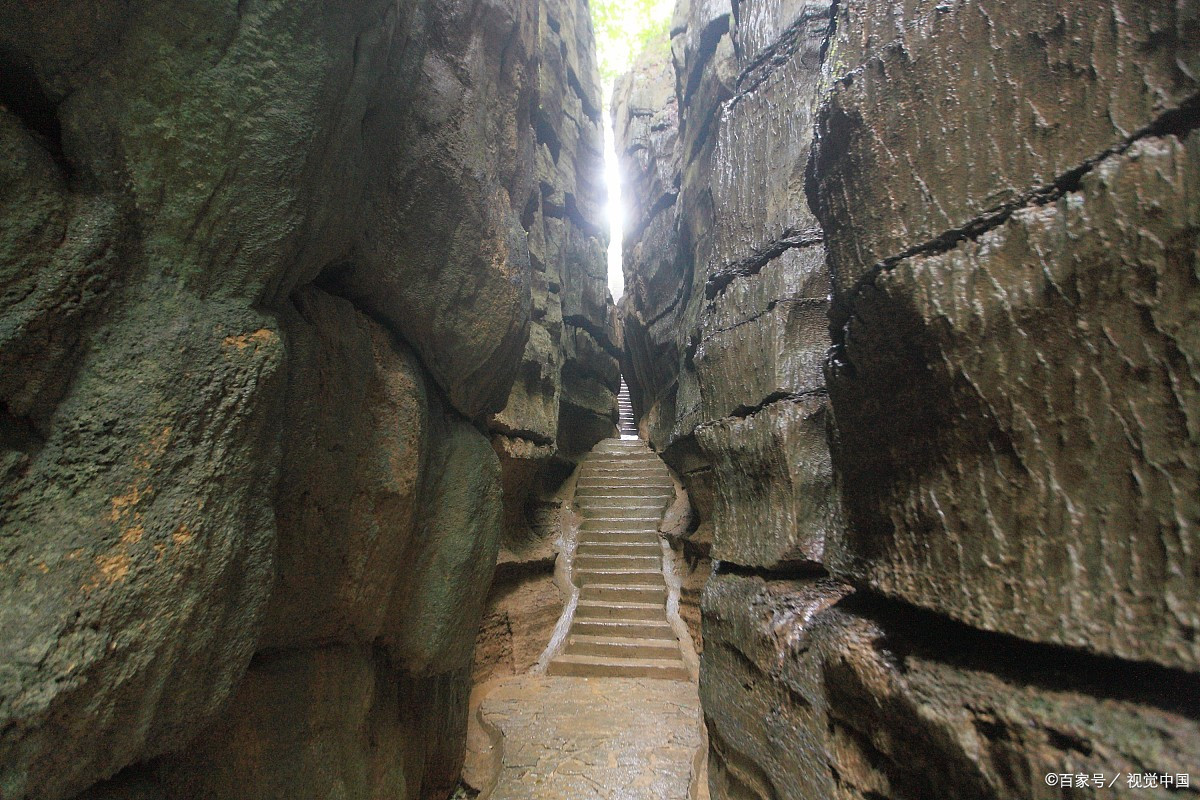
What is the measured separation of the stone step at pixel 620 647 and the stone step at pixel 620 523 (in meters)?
2.27

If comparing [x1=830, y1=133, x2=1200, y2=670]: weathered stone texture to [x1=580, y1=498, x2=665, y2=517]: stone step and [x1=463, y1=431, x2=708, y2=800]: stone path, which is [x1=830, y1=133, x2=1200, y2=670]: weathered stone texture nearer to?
[x1=463, y1=431, x2=708, y2=800]: stone path

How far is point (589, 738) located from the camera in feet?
16.5

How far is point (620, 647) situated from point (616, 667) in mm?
383

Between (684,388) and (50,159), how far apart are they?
20.0 ft

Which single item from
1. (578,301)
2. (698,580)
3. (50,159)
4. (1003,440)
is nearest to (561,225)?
(578,301)

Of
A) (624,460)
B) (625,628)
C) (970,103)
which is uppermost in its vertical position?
(624,460)

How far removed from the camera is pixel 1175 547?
791 millimetres

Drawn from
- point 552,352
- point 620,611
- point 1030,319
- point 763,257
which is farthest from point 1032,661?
point 552,352

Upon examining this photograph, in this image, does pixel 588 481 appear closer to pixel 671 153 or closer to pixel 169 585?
pixel 671 153

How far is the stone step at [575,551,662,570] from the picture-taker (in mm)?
8523

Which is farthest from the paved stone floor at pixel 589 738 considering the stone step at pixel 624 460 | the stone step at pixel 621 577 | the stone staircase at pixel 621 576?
the stone step at pixel 624 460

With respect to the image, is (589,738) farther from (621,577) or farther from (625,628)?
(621,577)

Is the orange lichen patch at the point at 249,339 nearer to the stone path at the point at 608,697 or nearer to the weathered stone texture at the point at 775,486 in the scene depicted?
the weathered stone texture at the point at 775,486

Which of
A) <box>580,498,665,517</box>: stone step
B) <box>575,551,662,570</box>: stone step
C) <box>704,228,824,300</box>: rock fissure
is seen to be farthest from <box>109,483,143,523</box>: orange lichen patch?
<box>580,498,665,517</box>: stone step
